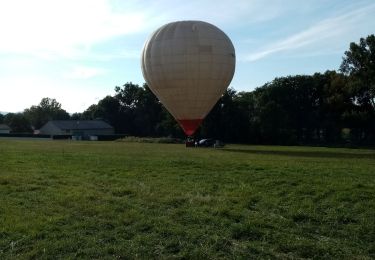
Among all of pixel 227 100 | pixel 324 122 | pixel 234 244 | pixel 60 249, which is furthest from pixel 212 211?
pixel 324 122

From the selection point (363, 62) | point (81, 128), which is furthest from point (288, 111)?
point (81, 128)

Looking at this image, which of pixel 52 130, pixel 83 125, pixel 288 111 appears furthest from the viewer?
pixel 52 130

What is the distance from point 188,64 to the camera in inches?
1475

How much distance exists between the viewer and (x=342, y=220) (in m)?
10.2

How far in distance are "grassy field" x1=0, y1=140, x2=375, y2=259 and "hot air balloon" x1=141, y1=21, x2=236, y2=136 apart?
2168cm

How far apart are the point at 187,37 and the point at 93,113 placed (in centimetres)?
8674

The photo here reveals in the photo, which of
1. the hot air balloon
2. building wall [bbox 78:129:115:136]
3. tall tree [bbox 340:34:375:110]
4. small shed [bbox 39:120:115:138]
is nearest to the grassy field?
the hot air balloon

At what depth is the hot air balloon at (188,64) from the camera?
37562 millimetres

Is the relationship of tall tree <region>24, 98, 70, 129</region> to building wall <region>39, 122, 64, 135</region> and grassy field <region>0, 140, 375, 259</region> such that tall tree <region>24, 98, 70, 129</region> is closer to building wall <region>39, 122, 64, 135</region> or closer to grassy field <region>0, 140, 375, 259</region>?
building wall <region>39, 122, 64, 135</region>

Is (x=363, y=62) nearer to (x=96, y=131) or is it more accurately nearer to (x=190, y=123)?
(x=190, y=123)

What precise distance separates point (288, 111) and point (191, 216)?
259 ft

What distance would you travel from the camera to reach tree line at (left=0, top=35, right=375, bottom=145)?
60438 mm

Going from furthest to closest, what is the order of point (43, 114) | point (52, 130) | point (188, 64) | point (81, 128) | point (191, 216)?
point (43, 114), point (52, 130), point (81, 128), point (188, 64), point (191, 216)

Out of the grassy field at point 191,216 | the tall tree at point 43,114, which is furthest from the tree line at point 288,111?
the grassy field at point 191,216
